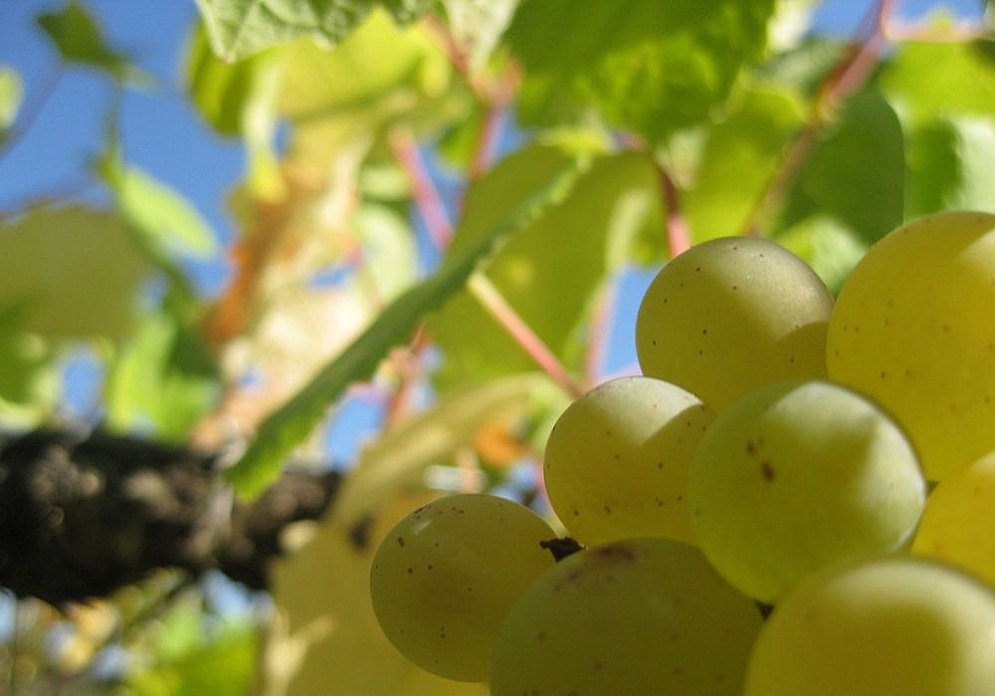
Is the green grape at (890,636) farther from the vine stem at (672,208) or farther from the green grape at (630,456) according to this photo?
the vine stem at (672,208)

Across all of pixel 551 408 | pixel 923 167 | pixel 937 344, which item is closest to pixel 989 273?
pixel 937 344

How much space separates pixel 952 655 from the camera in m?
0.12

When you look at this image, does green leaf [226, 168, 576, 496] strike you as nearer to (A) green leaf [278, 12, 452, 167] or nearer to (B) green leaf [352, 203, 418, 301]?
(A) green leaf [278, 12, 452, 167]

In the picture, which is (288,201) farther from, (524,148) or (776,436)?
(776,436)

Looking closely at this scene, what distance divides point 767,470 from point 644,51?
12.2 inches

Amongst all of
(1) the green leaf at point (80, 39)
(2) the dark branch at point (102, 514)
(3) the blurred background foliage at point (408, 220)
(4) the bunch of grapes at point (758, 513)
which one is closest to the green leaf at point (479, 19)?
(3) the blurred background foliage at point (408, 220)

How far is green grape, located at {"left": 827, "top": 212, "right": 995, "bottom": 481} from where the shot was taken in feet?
0.58

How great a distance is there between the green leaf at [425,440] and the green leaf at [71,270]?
0.32m

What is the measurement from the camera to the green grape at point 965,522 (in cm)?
16

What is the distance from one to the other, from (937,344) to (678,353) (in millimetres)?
52

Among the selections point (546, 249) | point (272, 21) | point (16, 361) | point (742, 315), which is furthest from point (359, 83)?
point (742, 315)

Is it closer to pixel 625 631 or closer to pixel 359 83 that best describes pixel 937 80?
pixel 359 83

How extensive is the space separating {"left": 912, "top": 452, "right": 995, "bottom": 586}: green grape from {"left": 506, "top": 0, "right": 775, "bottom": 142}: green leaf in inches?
9.8

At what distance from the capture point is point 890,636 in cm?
13
